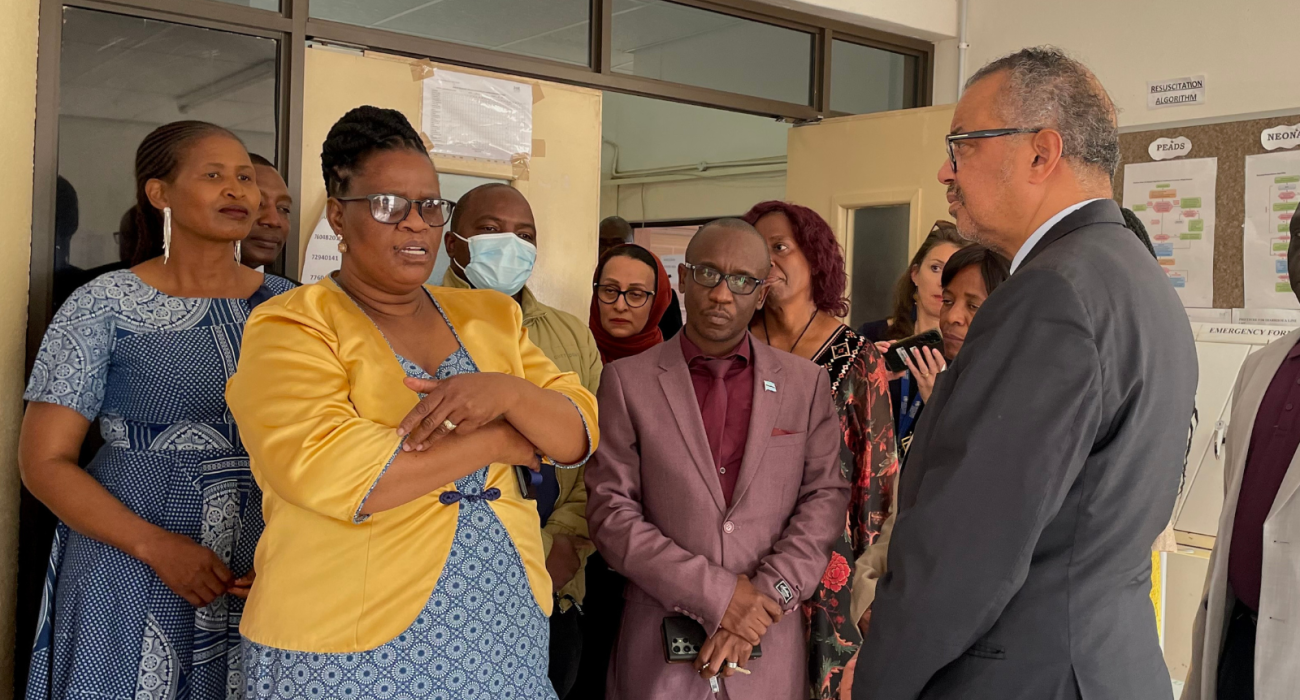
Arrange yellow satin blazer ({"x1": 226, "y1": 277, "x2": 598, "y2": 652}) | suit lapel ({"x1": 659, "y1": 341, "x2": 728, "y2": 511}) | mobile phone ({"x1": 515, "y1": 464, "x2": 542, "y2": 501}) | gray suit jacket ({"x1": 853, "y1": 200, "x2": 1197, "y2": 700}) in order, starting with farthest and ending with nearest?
suit lapel ({"x1": 659, "y1": 341, "x2": 728, "y2": 511})
mobile phone ({"x1": 515, "y1": 464, "x2": 542, "y2": 501})
yellow satin blazer ({"x1": 226, "y1": 277, "x2": 598, "y2": 652})
gray suit jacket ({"x1": 853, "y1": 200, "x2": 1197, "y2": 700})

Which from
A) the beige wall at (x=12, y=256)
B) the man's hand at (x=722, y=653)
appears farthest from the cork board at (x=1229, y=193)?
the beige wall at (x=12, y=256)

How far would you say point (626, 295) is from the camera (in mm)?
3232

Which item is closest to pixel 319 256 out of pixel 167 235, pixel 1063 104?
pixel 167 235

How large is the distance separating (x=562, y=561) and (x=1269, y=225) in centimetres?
307

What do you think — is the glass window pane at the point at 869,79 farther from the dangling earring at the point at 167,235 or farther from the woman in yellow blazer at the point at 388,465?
the woman in yellow blazer at the point at 388,465

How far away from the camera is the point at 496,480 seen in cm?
167

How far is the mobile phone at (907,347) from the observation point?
2.91 metres

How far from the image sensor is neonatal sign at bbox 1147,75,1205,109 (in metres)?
4.09

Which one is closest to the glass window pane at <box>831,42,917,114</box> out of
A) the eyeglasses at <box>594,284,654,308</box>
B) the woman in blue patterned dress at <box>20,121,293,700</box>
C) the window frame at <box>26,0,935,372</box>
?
the window frame at <box>26,0,935,372</box>

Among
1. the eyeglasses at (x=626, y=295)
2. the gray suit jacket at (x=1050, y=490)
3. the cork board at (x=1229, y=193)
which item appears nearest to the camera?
the gray suit jacket at (x=1050, y=490)

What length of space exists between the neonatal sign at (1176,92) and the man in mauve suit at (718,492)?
8.59 ft

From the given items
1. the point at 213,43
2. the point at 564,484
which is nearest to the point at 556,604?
the point at 564,484

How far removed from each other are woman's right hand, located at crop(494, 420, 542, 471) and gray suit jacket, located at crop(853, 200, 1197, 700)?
60cm

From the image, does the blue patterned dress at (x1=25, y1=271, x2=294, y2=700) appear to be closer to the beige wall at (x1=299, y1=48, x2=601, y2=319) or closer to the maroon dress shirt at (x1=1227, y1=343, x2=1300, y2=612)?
the beige wall at (x1=299, y1=48, x2=601, y2=319)
